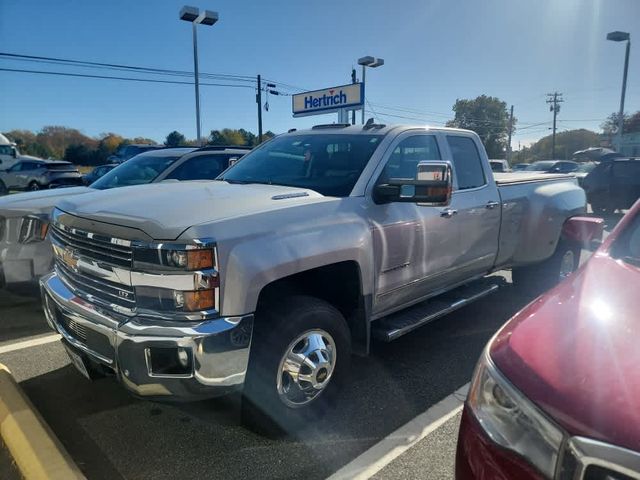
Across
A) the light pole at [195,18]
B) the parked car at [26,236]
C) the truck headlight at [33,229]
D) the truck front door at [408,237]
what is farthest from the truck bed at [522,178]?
the light pole at [195,18]

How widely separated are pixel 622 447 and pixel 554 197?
478 cm

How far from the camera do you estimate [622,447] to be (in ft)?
3.74

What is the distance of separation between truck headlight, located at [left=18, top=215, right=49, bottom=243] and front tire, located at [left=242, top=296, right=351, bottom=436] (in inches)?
122

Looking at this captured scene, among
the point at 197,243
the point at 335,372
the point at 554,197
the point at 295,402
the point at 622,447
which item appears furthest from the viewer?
the point at 554,197

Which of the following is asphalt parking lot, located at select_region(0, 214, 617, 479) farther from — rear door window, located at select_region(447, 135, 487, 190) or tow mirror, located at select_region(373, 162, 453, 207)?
rear door window, located at select_region(447, 135, 487, 190)

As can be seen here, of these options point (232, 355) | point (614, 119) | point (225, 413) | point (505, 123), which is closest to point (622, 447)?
point (232, 355)

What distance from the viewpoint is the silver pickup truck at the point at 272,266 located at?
2301mm

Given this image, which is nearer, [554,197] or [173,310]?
[173,310]

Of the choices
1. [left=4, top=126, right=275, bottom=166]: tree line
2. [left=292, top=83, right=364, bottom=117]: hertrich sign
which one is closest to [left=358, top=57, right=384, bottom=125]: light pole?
[left=292, top=83, right=364, bottom=117]: hertrich sign

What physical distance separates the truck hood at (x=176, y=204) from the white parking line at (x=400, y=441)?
151 cm

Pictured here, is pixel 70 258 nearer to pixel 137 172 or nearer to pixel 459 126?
pixel 137 172

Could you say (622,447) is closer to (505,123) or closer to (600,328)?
(600,328)

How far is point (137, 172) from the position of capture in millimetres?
6453

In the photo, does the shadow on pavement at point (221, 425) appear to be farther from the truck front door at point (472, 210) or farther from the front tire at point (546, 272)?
the front tire at point (546, 272)
